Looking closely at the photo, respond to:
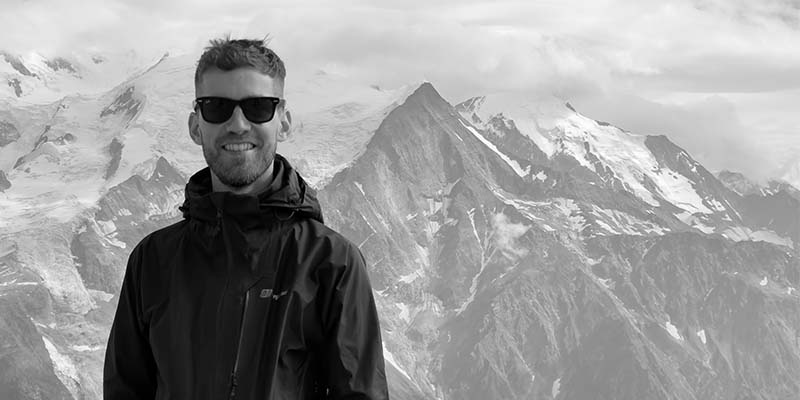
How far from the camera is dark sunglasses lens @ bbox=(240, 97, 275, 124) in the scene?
1119cm

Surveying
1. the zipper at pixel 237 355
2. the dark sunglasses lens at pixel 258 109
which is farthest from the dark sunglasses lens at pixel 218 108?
the zipper at pixel 237 355

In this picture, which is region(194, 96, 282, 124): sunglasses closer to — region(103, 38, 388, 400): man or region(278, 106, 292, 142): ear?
region(103, 38, 388, 400): man

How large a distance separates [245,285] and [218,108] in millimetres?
1507

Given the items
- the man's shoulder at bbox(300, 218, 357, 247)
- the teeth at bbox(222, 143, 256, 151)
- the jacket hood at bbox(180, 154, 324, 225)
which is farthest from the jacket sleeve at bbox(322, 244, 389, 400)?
the teeth at bbox(222, 143, 256, 151)

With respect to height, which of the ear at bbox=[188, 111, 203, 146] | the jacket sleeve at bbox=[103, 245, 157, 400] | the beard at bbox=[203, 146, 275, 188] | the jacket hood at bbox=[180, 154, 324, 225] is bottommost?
the jacket sleeve at bbox=[103, 245, 157, 400]

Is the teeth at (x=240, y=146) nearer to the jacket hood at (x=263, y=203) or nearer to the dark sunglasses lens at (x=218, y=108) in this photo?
the dark sunglasses lens at (x=218, y=108)

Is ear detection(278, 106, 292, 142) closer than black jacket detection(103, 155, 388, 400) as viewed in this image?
No

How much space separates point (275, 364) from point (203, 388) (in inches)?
25.2

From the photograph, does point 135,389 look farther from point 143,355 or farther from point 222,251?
point 222,251

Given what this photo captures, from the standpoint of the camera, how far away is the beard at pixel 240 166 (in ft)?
36.6

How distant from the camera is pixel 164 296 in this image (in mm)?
11328

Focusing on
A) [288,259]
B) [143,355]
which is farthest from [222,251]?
[143,355]

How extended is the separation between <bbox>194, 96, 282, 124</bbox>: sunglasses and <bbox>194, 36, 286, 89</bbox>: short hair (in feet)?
0.75

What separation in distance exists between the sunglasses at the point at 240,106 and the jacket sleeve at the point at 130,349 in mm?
1305
